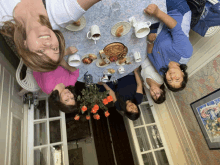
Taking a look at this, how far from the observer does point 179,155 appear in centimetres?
207

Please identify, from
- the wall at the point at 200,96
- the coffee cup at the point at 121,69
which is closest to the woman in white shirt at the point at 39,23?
the coffee cup at the point at 121,69

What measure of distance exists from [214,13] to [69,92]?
166 centimetres

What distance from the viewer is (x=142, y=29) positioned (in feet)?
4.62

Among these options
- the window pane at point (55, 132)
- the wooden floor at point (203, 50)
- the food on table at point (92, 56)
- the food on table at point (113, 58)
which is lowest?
the window pane at point (55, 132)

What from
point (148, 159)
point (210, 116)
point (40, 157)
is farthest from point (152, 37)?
point (40, 157)

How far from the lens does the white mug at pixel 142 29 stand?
131cm

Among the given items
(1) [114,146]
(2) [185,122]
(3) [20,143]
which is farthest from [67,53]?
(1) [114,146]

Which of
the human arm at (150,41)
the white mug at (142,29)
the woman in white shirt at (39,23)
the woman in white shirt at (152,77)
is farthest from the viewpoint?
the woman in white shirt at (152,77)

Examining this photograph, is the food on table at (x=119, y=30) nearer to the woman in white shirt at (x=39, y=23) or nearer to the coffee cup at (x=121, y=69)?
the coffee cup at (x=121, y=69)

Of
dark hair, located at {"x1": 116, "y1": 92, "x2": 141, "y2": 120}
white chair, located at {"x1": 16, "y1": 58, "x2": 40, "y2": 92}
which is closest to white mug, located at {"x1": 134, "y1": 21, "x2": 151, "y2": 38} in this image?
dark hair, located at {"x1": 116, "y1": 92, "x2": 141, "y2": 120}

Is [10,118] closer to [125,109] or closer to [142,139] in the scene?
[125,109]

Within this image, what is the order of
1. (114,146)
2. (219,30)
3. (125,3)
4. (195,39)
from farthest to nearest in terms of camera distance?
1. (114,146)
2. (195,39)
3. (219,30)
4. (125,3)

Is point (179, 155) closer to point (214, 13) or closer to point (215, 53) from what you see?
point (215, 53)

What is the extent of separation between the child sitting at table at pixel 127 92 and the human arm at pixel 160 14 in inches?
29.8
